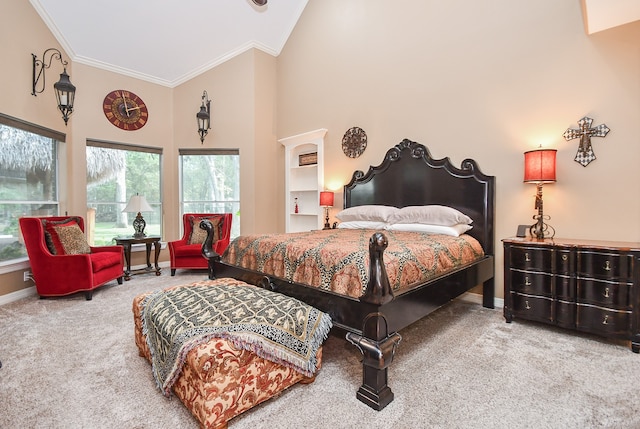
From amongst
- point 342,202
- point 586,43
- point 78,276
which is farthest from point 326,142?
point 78,276

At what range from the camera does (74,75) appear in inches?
178

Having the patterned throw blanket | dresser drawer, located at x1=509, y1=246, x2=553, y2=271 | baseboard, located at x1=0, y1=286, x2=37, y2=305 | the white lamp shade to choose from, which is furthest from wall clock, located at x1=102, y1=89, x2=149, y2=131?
dresser drawer, located at x1=509, y1=246, x2=553, y2=271

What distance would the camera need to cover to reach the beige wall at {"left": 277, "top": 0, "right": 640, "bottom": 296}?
2.70 meters

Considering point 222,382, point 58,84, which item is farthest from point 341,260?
point 58,84

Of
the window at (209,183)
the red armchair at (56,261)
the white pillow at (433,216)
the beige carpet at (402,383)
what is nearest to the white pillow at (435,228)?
the white pillow at (433,216)

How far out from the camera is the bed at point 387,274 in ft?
5.40

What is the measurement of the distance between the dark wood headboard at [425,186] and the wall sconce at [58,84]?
3763mm

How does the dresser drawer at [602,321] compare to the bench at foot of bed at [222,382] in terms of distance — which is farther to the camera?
the dresser drawer at [602,321]

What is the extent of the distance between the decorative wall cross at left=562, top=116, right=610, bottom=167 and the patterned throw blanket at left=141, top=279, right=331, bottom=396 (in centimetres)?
275

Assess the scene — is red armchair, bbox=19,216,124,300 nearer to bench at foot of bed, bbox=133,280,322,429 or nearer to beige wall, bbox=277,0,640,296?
bench at foot of bed, bbox=133,280,322,429

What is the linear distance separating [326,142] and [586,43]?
312 centimetres

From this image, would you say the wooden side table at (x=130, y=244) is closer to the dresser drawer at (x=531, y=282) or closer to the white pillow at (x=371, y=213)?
the white pillow at (x=371, y=213)

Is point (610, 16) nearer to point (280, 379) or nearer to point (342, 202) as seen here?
point (342, 202)

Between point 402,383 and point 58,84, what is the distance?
490 centimetres
